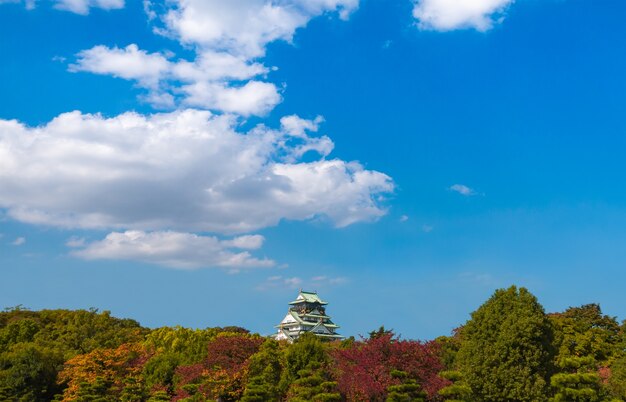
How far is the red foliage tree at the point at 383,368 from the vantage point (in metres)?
23.2

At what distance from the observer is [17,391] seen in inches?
1225

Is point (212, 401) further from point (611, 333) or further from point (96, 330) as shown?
point (611, 333)

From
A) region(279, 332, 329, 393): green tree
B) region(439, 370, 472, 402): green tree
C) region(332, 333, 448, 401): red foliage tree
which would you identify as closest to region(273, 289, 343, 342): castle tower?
region(279, 332, 329, 393): green tree

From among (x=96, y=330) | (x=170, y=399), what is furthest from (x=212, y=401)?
(x=96, y=330)

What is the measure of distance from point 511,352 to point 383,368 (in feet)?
15.7

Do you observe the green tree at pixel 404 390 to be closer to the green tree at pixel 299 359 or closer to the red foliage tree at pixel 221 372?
the green tree at pixel 299 359

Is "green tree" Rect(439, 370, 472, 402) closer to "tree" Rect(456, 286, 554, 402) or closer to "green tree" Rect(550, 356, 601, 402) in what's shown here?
"tree" Rect(456, 286, 554, 402)

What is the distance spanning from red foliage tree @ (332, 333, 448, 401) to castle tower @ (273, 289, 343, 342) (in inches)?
1711

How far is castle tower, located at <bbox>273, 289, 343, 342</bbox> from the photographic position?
69.2m

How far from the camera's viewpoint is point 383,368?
2392 cm

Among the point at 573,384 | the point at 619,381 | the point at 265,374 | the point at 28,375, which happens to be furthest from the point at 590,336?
the point at 28,375

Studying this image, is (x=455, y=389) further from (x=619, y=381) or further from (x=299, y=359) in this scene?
(x=619, y=381)

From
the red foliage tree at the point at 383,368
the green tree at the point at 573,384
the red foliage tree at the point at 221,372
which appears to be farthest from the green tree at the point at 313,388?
the green tree at the point at 573,384

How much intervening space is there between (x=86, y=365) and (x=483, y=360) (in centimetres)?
1951
